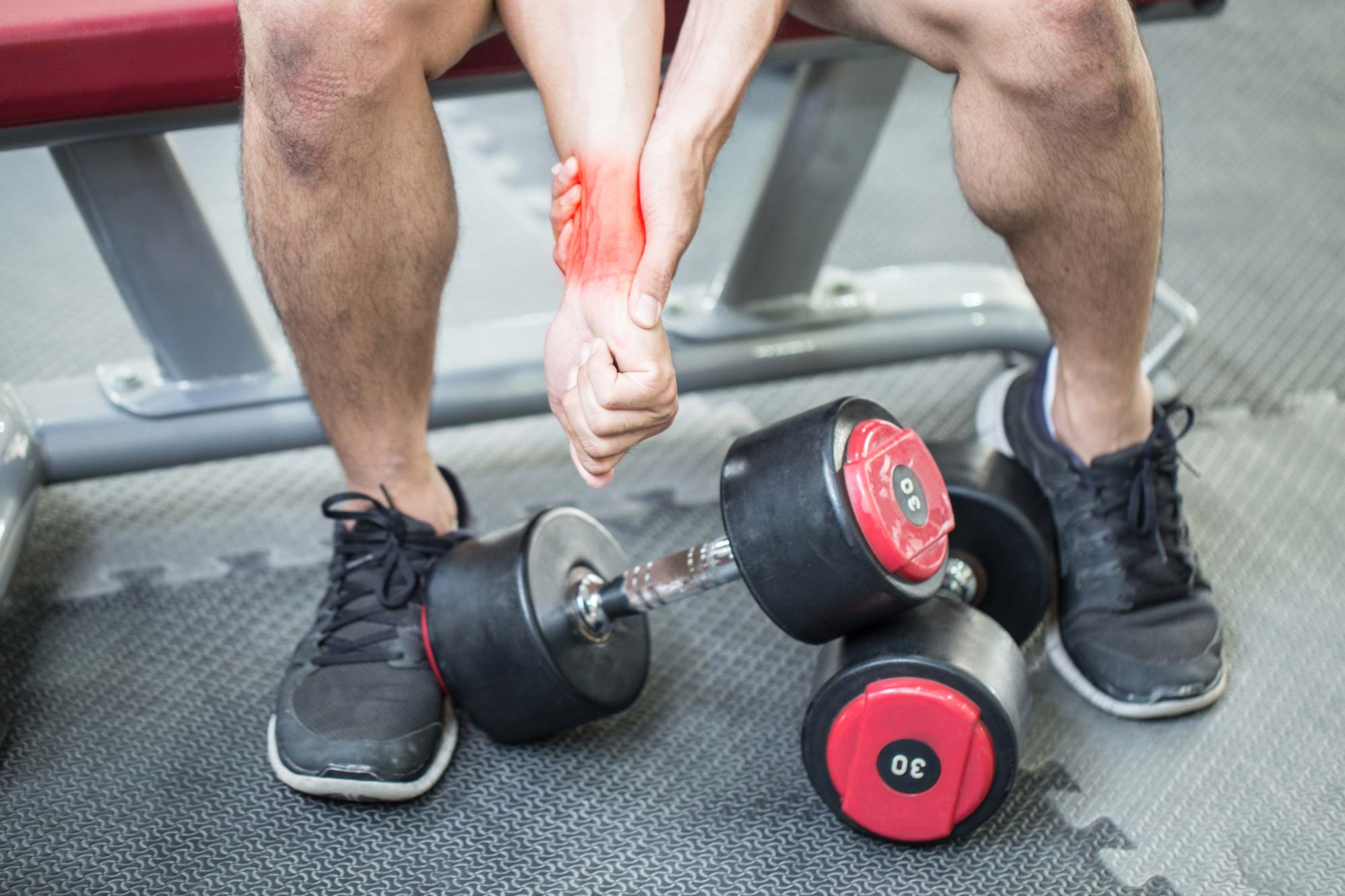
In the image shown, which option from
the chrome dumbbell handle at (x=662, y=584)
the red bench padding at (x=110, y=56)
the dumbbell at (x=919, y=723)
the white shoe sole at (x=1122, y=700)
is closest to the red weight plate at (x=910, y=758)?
the dumbbell at (x=919, y=723)

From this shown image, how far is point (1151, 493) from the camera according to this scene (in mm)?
1030

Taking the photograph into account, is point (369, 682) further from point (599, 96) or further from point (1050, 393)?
point (1050, 393)

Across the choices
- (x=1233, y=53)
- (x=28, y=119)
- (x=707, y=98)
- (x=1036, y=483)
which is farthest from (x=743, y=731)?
(x=1233, y=53)

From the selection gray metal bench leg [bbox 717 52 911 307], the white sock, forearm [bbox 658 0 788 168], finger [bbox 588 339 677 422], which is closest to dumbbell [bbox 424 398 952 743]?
finger [bbox 588 339 677 422]

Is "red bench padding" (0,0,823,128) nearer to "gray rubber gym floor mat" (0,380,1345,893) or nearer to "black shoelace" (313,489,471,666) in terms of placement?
"black shoelace" (313,489,471,666)

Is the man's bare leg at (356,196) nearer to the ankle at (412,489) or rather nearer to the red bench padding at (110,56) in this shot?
the ankle at (412,489)

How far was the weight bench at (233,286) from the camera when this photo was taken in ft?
3.00

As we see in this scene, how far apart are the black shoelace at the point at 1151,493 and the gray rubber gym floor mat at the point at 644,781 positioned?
0.45ft

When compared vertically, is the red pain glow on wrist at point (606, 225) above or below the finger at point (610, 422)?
→ above

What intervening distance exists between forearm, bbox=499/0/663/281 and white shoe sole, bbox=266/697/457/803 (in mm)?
425

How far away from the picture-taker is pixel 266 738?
3.18ft

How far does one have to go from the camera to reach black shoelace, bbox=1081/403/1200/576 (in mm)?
1033

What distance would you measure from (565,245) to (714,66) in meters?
0.17

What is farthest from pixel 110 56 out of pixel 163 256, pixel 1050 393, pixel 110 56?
pixel 1050 393
